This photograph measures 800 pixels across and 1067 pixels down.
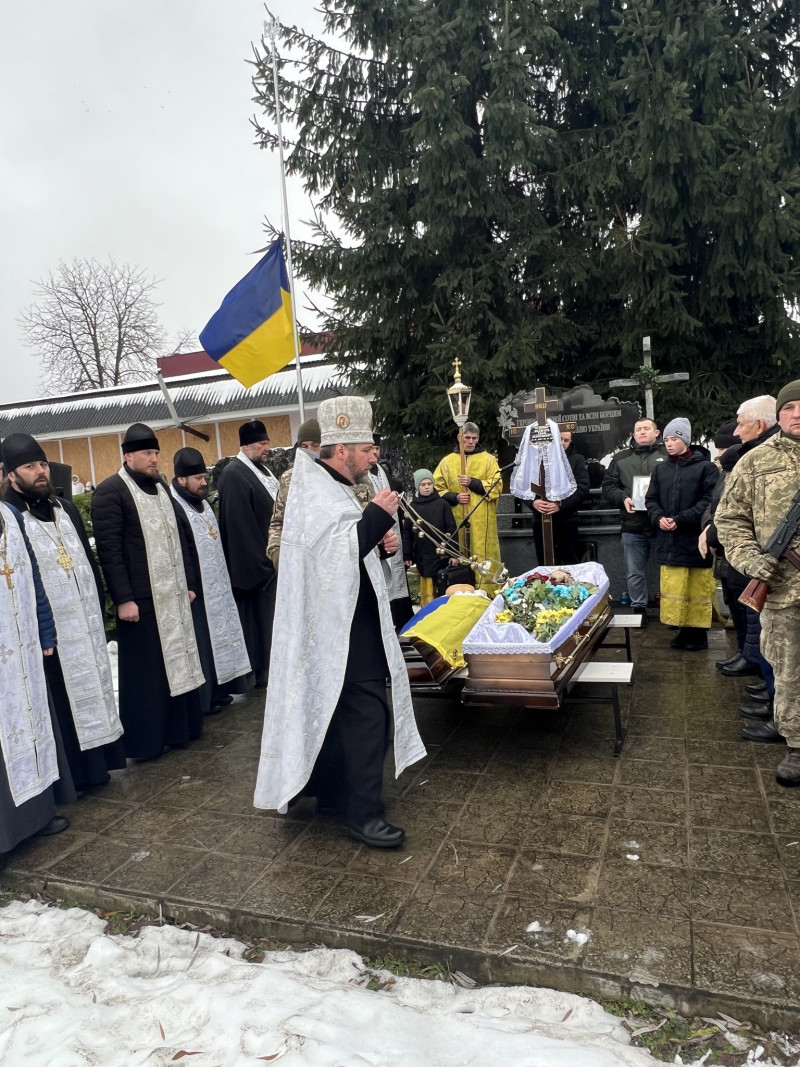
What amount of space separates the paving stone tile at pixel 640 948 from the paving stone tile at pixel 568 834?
0.48 m

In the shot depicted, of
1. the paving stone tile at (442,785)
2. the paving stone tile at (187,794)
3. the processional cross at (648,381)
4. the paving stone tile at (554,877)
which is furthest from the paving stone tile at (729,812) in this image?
the processional cross at (648,381)

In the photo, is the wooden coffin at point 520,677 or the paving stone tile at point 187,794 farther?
the paving stone tile at point 187,794

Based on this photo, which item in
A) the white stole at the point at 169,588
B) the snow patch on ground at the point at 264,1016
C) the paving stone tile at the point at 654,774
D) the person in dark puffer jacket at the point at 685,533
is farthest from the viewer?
the person in dark puffer jacket at the point at 685,533

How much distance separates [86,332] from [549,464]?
100ft

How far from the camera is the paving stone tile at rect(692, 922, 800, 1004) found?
7.77 feet

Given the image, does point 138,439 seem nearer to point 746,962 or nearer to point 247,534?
point 247,534

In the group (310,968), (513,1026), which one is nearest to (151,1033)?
(310,968)

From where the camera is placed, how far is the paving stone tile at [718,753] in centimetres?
412

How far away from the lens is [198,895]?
3.21 meters

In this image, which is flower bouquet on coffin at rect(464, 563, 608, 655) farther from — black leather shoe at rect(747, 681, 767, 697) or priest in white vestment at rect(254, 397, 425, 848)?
black leather shoe at rect(747, 681, 767, 697)

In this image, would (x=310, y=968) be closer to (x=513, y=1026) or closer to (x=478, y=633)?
(x=513, y=1026)

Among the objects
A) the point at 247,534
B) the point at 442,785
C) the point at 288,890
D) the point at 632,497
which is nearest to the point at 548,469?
the point at 632,497

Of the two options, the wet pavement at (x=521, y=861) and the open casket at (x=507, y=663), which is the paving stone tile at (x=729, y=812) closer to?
the wet pavement at (x=521, y=861)

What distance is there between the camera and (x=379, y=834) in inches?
137
